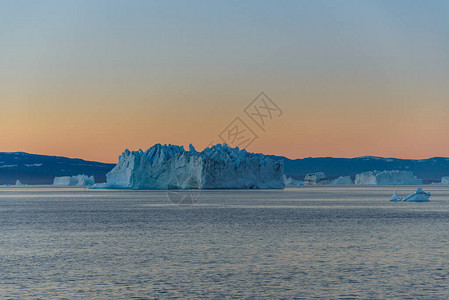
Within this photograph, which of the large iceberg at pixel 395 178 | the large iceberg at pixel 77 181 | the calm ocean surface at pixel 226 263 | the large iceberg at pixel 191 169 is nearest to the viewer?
the calm ocean surface at pixel 226 263

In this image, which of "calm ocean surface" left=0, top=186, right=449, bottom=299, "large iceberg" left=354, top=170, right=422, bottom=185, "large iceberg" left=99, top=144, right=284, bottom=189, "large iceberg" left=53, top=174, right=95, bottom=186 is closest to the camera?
"calm ocean surface" left=0, top=186, right=449, bottom=299

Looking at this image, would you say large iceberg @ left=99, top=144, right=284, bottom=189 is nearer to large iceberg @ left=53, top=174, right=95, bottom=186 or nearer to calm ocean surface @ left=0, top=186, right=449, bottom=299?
large iceberg @ left=53, top=174, right=95, bottom=186

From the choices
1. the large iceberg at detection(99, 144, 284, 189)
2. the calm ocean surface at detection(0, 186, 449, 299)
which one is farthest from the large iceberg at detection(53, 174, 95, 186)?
the calm ocean surface at detection(0, 186, 449, 299)

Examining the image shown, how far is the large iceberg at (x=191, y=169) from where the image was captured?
9856 centimetres

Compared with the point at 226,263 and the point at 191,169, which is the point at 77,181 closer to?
the point at 191,169

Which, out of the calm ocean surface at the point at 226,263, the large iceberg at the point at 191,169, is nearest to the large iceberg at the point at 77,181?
the large iceberg at the point at 191,169

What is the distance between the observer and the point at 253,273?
18609mm

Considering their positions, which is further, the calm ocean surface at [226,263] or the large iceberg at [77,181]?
the large iceberg at [77,181]

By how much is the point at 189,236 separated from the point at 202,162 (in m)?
69.1

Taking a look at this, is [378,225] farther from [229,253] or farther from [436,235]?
[229,253]

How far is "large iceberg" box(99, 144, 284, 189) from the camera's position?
98.6 m

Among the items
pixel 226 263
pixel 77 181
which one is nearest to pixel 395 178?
pixel 77 181

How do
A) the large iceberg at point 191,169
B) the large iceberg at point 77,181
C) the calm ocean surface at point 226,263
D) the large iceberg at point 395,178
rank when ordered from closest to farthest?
the calm ocean surface at point 226,263
the large iceberg at point 191,169
the large iceberg at point 77,181
the large iceberg at point 395,178

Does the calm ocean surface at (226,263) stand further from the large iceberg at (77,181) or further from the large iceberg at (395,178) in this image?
the large iceberg at (395,178)
